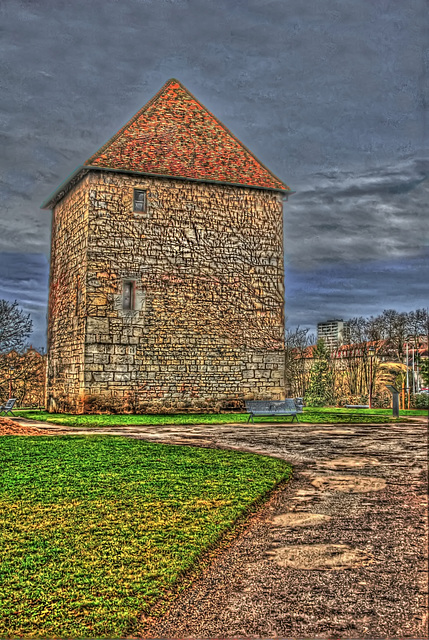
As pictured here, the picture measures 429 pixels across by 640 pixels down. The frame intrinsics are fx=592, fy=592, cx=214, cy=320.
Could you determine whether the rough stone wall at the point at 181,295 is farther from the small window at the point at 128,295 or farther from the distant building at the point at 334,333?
the distant building at the point at 334,333

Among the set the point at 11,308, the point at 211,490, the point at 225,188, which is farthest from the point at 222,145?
the point at 211,490

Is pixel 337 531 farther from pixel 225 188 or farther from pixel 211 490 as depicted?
pixel 225 188

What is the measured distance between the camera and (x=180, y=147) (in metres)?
24.3

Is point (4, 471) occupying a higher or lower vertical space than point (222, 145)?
lower

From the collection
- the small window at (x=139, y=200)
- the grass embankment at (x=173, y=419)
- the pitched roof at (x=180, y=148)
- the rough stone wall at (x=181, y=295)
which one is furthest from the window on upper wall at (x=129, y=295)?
the pitched roof at (x=180, y=148)

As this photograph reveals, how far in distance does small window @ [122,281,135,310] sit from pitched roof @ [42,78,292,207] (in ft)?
14.4

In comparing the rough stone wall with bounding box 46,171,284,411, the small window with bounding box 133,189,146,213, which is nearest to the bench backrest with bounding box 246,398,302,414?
the rough stone wall with bounding box 46,171,284,411

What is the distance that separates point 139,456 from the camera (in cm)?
1023

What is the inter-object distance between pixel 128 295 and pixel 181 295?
2.05m

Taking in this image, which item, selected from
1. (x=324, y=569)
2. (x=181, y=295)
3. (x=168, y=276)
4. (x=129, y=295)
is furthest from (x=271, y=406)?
(x=324, y=569)

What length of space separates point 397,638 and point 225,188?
21.9 metres

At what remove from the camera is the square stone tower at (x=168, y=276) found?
22094 mm

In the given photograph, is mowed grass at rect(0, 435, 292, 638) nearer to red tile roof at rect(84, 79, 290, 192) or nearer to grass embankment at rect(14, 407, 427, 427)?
grass embankment at rect(14, 407, 427, 427)

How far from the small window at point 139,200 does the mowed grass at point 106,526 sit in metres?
13.8
